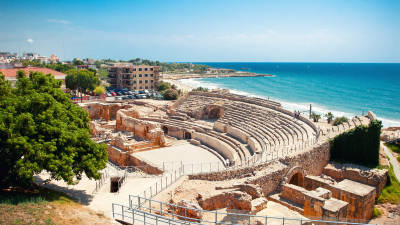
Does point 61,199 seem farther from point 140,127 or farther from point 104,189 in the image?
point 140,127

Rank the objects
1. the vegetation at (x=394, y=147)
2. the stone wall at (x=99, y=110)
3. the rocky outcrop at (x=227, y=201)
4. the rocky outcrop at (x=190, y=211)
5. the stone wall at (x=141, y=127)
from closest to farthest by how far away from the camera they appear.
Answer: the rocky outcrop at (x=190, y=211) < the rocky outcrop at (x=227, y=201) < the vegetation at (x=394, y=147) < the stone wall at (x=141, y=127) < the stone wall at (x=99, y=110)

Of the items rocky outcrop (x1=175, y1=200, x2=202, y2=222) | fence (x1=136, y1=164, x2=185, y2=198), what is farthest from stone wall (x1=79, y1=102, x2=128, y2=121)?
rocky outcrop (x1=175, y1=200, x2=202, y2=222)

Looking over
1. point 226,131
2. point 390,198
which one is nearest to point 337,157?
point 390,198

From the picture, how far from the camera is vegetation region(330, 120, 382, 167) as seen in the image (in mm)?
24031

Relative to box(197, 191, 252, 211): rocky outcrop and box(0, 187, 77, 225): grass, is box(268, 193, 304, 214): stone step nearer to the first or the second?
box(197, 191, 252, 211): rocky outcrop

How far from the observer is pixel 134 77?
7231 centimetres

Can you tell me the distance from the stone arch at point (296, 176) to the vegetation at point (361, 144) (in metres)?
5.02

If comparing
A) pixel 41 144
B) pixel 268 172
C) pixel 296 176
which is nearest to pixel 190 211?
pixel 268 172

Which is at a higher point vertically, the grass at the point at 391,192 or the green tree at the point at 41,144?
the green tree at the point at 41,144

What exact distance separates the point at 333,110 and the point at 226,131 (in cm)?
3665

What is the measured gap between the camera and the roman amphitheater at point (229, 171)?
1533cm

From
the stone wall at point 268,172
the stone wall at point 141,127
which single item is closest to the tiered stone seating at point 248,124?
the stone wall at point 268,172

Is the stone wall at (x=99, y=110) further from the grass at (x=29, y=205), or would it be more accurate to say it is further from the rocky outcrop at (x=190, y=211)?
the rocky outcrop at (x=190, y=211)

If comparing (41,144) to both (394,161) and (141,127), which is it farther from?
(394,161)
